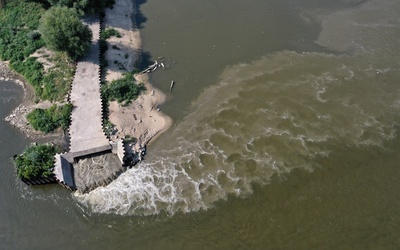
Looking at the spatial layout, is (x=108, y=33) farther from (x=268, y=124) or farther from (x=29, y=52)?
(x=268, y=124)

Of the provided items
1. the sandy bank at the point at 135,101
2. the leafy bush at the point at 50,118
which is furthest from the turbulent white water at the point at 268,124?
the leafy bush at the point at 50,118

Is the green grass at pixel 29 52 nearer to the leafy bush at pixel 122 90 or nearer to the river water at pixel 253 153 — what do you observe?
the river water at pixel 253 153

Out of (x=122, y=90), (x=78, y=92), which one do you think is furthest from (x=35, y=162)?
(x=122, y=90)

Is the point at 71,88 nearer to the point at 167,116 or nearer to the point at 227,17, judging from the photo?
the point at 167,116

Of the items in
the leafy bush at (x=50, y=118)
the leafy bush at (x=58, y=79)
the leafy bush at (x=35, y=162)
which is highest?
the leafy bush at (x=58, y=79)

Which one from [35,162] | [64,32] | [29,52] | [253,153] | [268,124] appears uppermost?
[64,32]

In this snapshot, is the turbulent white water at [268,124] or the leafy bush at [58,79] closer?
the turbulent white water at [268,124]
